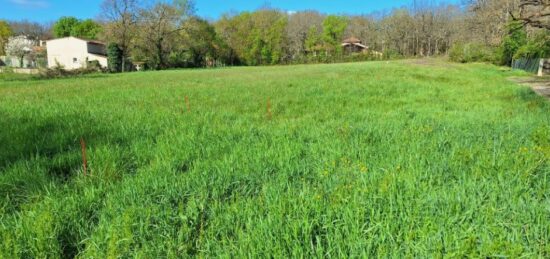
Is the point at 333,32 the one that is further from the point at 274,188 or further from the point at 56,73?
the point at 274,188

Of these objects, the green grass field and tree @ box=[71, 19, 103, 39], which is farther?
tree @ box=[71, 19, 103, 39]

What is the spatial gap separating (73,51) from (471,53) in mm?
60953

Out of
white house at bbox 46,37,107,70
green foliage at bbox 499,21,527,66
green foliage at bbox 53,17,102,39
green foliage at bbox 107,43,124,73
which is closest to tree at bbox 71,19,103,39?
green foliage at bbox 53,17,102,39

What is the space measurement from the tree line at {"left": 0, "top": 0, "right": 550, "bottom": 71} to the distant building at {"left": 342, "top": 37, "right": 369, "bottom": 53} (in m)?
1.66

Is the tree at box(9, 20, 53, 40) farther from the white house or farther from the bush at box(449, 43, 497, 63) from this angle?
the bush at box(449, 43, 497, 63)

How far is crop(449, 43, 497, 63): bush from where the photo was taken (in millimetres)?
42013

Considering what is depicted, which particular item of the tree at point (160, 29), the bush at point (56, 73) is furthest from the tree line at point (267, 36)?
the bush at point (56, 73)

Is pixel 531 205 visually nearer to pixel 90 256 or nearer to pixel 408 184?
pixel 408 184

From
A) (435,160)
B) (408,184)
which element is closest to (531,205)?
(408,184)

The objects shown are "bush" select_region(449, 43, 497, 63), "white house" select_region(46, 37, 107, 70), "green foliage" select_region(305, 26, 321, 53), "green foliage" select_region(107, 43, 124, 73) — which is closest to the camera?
"bush" select_region(449, 43, 497, 63)

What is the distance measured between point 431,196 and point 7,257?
116 inches

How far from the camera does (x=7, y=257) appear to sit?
85.0 inches

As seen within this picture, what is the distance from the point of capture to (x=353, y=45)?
83.0m

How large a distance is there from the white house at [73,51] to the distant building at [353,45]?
1980 inches
